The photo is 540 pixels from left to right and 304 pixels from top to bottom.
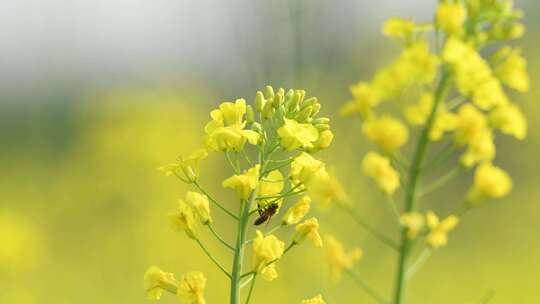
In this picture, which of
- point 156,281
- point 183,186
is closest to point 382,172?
point 156,281

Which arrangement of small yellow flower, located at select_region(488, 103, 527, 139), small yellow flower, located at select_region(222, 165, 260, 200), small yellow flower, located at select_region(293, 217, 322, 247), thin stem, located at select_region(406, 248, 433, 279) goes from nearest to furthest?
1. small yellow flower, located at select_region(222, 165, 260, 200)
2. small yellow flower, located at select_region(293, 217, 322, 247)
3. thin stem, located at select_region(406, 248, 433, 279)
4. small yellow flower, located at select_region(488, 103, 527, 139)

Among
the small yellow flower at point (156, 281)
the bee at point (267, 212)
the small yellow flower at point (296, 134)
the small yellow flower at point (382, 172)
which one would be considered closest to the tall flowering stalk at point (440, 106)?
the small yellow flower at point (382, 172)

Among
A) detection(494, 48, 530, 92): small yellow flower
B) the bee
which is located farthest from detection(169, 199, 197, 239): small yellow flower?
Result: detection(494, 48, 530, 92): small yellow flower

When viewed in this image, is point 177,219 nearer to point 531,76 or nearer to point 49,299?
point 49,299

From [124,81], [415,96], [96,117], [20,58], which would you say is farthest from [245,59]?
[124,81]

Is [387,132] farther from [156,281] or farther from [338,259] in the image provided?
[156,281]

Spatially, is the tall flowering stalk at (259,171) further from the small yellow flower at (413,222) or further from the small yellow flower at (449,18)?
the small yellow flower at (449,18)

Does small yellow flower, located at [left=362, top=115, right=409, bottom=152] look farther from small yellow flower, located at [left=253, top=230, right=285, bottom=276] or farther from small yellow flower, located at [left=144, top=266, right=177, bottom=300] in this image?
small yellow flower, located at [left=144, top=266, right=177, bottom=300]
